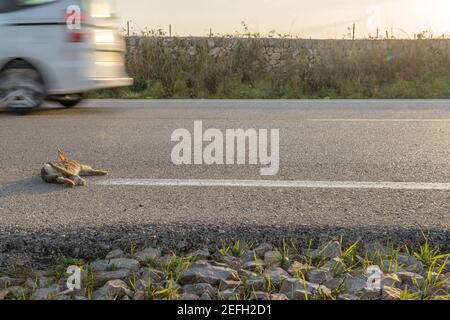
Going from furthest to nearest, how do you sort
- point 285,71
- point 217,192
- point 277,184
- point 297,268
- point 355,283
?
point 285,71 → point 277,184 → point 217,192 → point 297,268 → point 355,283

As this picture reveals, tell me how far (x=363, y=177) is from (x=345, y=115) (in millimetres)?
Result: 3319

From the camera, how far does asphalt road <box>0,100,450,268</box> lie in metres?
2.73

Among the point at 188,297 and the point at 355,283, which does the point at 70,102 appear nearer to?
the point at 188,297

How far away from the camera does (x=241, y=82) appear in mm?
14078

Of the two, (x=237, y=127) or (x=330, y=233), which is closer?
(x=330, y=233)

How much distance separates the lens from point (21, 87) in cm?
744

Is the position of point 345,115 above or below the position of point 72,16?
below

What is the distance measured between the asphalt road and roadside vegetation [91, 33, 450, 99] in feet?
20.9

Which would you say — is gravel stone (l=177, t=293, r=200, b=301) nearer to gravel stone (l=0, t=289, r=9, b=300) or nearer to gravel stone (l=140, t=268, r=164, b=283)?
gravel stone (l=140, t=268, r=164, b=283)

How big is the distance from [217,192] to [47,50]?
15.6 feet

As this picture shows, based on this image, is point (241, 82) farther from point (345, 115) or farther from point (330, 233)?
point (330, 233)

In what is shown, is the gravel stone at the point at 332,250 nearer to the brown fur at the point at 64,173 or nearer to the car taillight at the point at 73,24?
the brown fur at the point at 64,173

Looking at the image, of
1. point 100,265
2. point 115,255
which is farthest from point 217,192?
point 100,265
